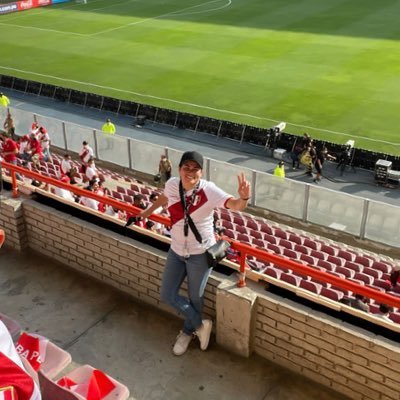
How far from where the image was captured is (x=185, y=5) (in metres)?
44.8

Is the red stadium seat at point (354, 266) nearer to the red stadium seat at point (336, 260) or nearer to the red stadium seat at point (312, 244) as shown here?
the red stadium seat at point (336, 260)

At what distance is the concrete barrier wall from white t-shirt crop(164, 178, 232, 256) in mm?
637

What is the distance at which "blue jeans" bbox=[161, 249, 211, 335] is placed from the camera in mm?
5578

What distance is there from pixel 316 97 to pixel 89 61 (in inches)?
573

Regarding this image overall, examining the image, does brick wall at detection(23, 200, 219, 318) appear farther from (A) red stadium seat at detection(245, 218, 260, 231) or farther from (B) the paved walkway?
(A) red stadium seat at detection(245, 218, 260, 231)

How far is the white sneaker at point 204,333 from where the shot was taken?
19.4ft

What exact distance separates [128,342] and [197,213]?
1.97 m

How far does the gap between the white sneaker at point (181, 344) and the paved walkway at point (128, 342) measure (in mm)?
65

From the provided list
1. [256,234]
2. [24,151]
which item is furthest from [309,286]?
[24,151]

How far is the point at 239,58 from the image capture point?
30.6 m

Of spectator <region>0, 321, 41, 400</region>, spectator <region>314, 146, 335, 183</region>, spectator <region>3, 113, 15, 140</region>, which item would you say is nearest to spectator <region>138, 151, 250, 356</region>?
spectator <region>0, 321, 41, 400</region>

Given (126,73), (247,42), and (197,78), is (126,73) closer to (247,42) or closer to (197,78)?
(197,78)

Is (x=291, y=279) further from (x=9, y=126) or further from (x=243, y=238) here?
(x=9, y=126)

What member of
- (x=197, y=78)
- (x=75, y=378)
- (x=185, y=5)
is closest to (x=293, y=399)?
(x=75, y=378)
